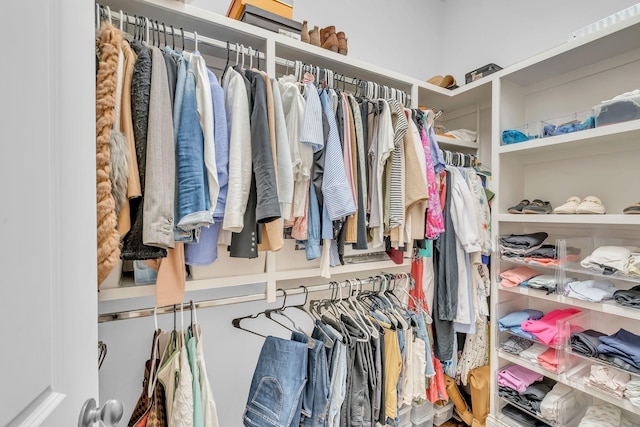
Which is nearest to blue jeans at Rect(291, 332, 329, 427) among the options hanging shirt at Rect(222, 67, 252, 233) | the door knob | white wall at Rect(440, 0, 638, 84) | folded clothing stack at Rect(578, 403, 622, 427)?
hanging shirt at Rect(222, 67, 252, 233)

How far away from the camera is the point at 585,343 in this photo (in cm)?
136

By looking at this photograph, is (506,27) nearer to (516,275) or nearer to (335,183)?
(516,275)

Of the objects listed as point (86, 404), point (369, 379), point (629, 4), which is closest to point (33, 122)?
point (86, 404)

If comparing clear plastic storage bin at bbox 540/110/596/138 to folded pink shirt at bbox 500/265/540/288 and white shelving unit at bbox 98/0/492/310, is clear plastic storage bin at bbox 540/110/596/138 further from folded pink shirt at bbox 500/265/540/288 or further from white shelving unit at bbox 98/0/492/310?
folded pink shirt at bbox 500/265/540/288

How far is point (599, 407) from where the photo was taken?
1.46 m

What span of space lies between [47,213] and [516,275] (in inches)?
78.9

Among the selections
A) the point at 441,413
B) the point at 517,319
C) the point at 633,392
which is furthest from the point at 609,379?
the point at 441,413

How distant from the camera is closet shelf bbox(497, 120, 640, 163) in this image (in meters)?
1.29

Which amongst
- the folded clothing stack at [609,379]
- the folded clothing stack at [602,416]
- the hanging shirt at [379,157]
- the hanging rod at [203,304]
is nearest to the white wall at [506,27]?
the hanging shirt at [379,157]

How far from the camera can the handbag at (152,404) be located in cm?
91

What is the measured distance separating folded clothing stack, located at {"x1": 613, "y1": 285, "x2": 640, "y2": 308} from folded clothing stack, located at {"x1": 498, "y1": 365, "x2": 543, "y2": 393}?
0.67 meters

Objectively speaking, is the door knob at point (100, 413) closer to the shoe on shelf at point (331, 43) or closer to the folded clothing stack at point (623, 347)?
the shoe on shelf at point (331, 43)

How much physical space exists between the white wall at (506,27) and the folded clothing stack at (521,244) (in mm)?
1194

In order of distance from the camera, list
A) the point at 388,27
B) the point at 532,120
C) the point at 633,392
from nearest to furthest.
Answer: the point at 633,392 → the point at 532,120 → the point at 388,27
